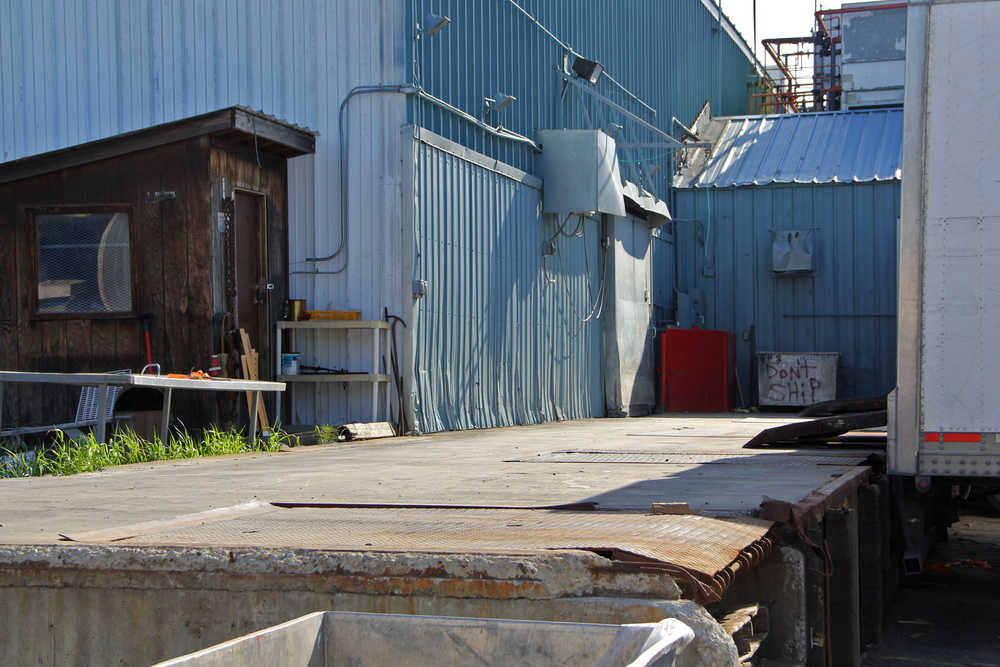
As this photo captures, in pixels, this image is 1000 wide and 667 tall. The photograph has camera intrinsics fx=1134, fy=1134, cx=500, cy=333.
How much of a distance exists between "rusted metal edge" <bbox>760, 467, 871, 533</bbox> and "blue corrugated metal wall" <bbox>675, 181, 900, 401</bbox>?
19.1m

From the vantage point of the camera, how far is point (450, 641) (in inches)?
122

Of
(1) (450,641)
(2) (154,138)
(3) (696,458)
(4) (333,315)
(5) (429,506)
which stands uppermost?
(2) (154,138)

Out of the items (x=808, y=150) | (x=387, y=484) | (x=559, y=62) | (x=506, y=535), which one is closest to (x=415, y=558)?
(x=506, y=535)

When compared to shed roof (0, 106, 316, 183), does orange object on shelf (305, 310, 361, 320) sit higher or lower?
lower

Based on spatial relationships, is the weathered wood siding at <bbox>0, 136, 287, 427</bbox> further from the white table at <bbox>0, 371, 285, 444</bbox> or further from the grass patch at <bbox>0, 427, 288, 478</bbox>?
the white table at <bbox>0, 371, 285, 444</bbox>

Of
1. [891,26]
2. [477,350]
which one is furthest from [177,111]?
[891,26]

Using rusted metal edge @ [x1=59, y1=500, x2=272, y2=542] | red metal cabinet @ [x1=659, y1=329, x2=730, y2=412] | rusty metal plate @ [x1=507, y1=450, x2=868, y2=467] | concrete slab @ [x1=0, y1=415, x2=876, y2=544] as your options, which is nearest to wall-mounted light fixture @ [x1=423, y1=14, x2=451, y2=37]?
concrete slab @ [x1=0, y1=415, x2=876, y2=544]

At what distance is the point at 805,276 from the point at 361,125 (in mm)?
14422

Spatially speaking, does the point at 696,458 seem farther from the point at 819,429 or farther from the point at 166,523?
the point at 166,523

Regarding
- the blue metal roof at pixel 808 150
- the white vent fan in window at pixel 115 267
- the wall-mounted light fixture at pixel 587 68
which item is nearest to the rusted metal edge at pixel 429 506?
the white vent fan in window at pixel 115 267

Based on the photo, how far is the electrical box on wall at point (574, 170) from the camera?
18453 millimetres

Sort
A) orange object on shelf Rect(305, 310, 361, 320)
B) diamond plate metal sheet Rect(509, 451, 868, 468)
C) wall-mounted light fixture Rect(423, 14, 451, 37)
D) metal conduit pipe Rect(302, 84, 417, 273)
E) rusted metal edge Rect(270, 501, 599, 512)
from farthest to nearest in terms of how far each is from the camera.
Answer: wall-mounted light fixture Rect(423, 14, 451, 37) < metal conduit pipe Rect(302, 84, 417, 273) < orange object on shelf Rect(305, 310, 361, 320) < diamond plate metal sheet Rect(509, 451, 868, 468) < rusted metal edge Rect(270, 501, 599, 512)

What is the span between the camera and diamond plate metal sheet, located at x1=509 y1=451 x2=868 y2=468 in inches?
328

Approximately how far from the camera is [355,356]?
13664 mm
